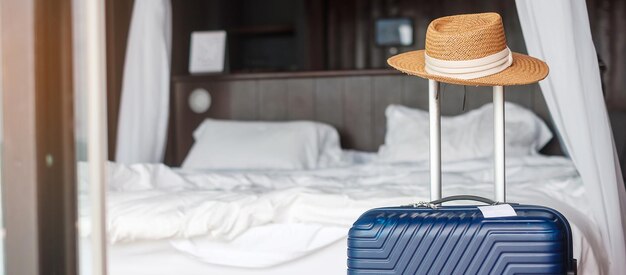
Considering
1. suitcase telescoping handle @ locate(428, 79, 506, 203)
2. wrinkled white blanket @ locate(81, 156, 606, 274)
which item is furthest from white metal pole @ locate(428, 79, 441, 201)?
wrinkled white blanket @ locate(81, 156, 606, 274)

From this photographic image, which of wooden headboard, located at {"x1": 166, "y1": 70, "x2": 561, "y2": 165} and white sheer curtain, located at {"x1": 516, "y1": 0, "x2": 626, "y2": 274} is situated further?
wooden headboard, located at {"x1": 166, "y1": 70, "x2": 561, "y2": 165}

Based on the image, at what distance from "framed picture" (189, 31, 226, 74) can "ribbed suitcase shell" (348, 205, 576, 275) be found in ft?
9.42

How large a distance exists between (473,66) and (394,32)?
13.1 feet

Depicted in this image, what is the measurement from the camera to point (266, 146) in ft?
12.6

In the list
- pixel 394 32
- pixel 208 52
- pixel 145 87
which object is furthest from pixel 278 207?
pixel 394 32

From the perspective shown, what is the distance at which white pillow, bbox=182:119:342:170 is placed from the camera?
3.78m

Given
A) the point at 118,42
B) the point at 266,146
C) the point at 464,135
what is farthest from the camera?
the point at 118,42

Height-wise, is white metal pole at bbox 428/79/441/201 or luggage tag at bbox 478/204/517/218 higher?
white metal pole at bbox 428/79/441/201

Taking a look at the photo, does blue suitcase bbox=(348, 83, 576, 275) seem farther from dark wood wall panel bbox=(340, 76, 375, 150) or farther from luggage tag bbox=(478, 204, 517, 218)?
dark wood wall panel bbox=(340, 76, 375, 150)

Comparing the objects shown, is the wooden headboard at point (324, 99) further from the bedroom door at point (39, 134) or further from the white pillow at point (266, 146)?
the bedroom door at point (39, 134)

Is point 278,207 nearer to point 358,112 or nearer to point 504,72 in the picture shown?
point 504,72

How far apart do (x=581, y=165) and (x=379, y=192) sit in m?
0.65

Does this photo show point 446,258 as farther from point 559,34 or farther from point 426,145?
point 426,145

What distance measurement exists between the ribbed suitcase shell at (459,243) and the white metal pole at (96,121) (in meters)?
0.55
